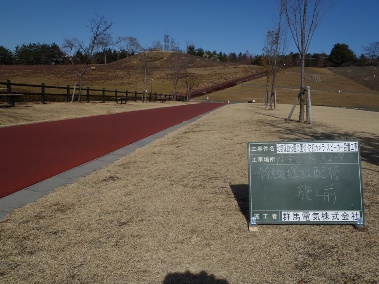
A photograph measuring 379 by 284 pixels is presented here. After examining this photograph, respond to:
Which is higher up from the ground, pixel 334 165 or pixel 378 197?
pixel 334 165

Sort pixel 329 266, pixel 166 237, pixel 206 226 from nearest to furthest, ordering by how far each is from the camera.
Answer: pixel 329 266 → pixel 166 237 → pixel 206 226

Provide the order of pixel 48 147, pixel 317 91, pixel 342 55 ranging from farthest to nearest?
1. pixel 342 55
2. pixel 317 91
3. pixel 48 147

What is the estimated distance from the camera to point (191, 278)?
9.07 feet

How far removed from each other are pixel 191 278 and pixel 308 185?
64.8 inches

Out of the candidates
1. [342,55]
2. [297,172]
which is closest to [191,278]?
[297,172]

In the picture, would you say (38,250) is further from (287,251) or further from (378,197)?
(378,197)

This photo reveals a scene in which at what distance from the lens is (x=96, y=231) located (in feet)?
11.8

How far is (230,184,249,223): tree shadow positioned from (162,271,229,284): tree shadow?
4.04 ft

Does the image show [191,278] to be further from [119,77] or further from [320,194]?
[119,77]

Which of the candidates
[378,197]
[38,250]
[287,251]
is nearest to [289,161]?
[287,251]

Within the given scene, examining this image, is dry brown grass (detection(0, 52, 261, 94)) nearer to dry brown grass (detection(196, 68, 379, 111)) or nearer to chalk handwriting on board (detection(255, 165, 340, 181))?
dry brown grass (detection(196, 68, 379, 111))

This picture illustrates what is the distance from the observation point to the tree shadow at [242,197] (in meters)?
4.22

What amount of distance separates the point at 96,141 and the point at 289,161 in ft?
23.3

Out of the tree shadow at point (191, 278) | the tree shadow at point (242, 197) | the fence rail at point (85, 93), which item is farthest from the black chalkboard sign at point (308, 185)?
the fence rail at point (85, 93)
